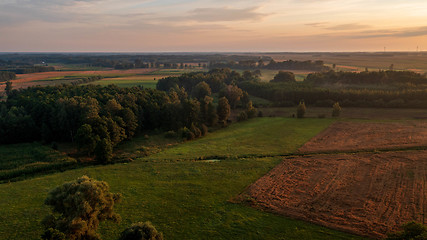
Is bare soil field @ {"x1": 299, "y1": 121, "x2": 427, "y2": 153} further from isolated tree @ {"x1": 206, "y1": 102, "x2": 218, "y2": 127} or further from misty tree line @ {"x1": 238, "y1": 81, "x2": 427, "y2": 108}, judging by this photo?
isolated tree @ {"x1": 206, "y1": 102, "x2": 218, "y2": 127}

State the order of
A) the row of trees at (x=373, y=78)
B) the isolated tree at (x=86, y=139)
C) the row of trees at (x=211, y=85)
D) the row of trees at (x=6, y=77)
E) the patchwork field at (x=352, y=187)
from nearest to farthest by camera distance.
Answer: the patchwork field at (x=352, y=187)
the isolated tree at (x=86, y=139)
the row of trees at (x=211, y=85)
the row of trees at (x=373, y=78)
the row of trees at (x=6, y=77)

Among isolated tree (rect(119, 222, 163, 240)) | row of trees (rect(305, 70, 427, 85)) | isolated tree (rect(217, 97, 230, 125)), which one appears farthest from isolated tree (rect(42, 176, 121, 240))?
row of trees (rect(305, 70, 427, 85))

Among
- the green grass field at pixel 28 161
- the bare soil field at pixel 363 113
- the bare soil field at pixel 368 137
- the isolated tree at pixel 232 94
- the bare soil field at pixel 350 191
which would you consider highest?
the isolated tree at pixel 232 94

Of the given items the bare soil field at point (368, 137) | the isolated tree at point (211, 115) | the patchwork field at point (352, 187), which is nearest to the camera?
the patchwork field at point (352, 187)

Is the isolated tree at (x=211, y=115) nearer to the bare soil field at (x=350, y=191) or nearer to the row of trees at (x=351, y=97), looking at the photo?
the bare soil field at (x=350, y=191)

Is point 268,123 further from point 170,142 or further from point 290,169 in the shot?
point 290,169

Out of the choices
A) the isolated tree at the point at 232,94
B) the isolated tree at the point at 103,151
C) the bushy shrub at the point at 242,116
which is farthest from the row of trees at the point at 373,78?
the isolated tree at the point at 103,151
